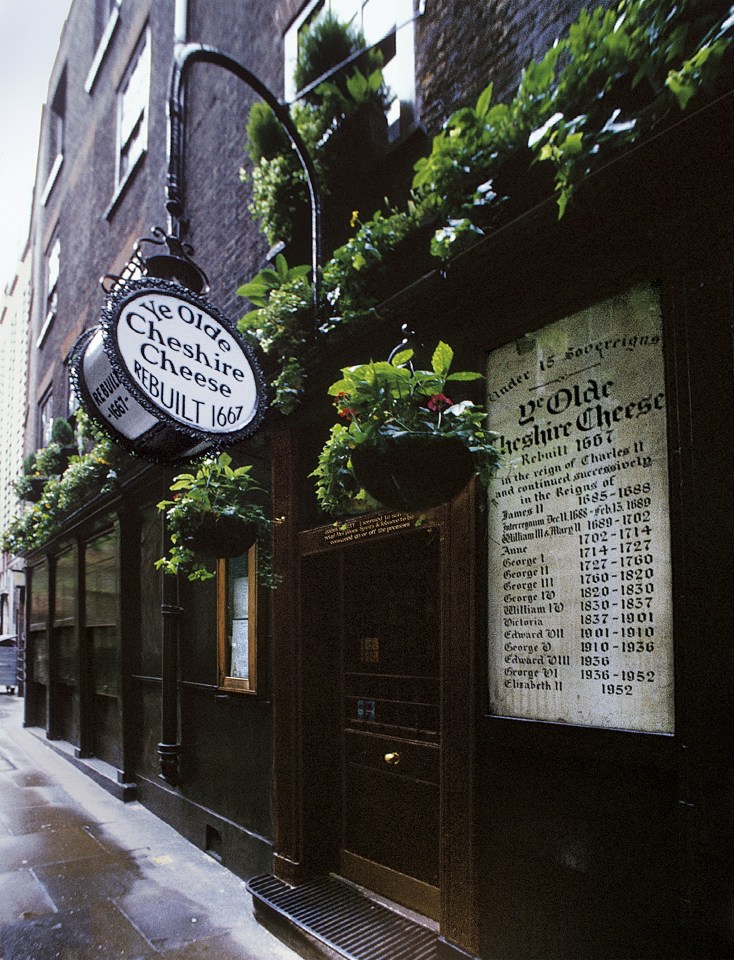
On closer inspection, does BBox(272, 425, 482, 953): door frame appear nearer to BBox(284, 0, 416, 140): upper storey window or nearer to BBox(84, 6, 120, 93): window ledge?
BBox(284, 0, 416, 140): upper storey window

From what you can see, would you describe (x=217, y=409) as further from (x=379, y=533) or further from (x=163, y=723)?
(x=163, y=723)

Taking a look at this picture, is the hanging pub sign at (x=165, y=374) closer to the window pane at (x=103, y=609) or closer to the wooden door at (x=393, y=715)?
the wooden door at (x=393, y=715)

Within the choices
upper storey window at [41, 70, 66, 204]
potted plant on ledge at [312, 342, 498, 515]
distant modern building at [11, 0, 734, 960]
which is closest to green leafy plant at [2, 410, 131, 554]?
distant modern building at [11, 0, 734, 960]

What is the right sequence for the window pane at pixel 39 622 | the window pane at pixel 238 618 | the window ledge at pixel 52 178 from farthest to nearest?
the window ledge at pixel 52 178, the window pane at pixel 39 622, the window pane at pixel 238 618

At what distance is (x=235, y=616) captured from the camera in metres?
6.52

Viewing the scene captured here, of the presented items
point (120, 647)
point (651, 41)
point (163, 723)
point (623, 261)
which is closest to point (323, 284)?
point (623, 261)

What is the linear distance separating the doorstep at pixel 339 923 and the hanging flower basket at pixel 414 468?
237cm

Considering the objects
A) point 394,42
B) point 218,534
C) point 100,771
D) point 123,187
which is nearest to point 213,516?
point 218,534

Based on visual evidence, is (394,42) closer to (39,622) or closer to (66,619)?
(66,619)

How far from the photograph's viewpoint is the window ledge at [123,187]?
10241 millimetres

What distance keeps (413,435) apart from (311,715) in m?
2.96

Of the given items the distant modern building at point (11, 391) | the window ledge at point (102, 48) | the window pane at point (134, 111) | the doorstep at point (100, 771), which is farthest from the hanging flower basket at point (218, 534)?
the distant modern building at point (11, 391)

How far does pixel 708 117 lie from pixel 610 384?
3.74 feet

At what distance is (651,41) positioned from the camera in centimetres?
285
